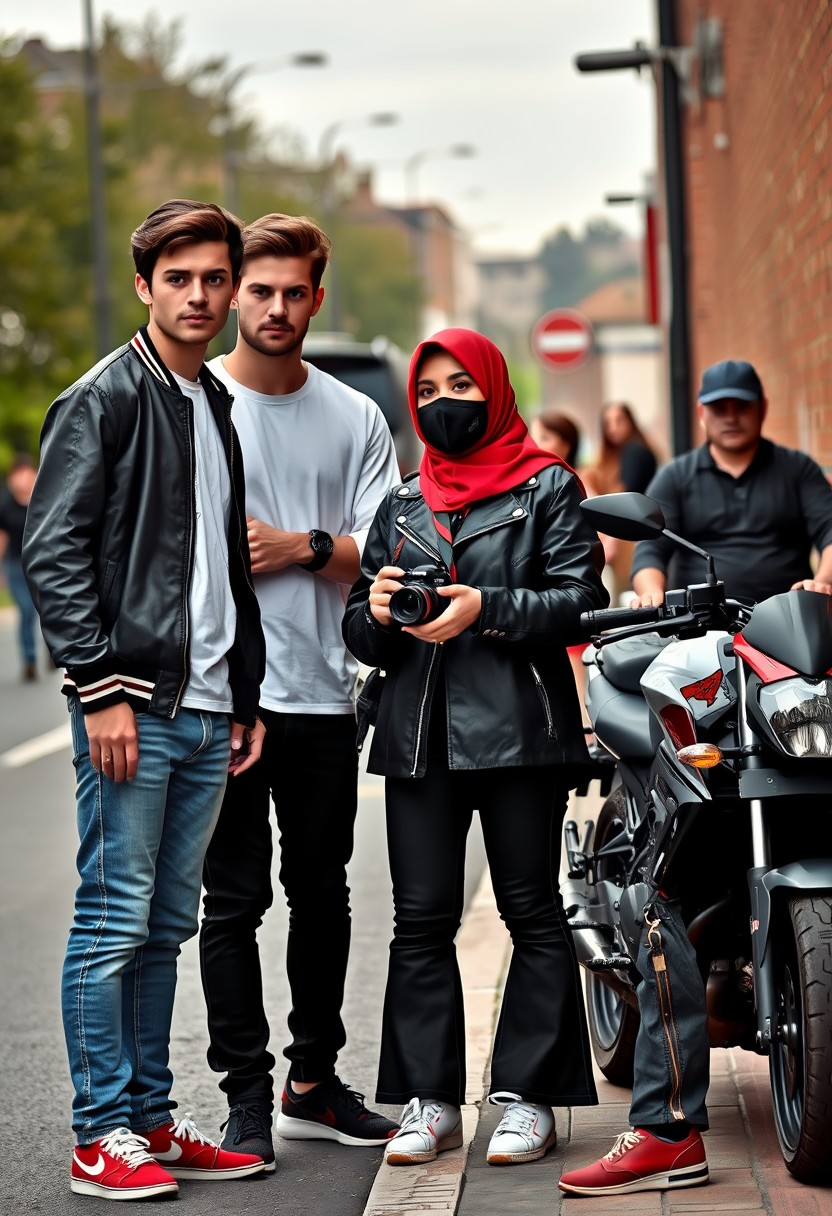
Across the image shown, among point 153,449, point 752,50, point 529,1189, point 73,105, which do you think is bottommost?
point 529,1189

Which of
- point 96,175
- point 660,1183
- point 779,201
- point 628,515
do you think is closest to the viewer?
point 628,515

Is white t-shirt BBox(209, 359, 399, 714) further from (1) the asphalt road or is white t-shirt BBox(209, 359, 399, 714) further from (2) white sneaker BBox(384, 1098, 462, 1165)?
(1) the asphalt road

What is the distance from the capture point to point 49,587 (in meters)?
4.09

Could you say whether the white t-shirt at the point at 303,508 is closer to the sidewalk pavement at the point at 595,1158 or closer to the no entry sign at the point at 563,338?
the sidewalk pavement at the point at 595,1158

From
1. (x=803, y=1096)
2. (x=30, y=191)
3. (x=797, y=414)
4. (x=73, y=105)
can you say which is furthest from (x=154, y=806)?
(x=73, y=105)

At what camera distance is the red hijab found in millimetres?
4371

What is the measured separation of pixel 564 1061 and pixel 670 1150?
40 cm

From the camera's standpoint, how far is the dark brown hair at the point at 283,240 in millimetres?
4562

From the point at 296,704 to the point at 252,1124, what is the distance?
972 mm

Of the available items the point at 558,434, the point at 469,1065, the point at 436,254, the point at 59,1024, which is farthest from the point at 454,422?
the point at 436,254

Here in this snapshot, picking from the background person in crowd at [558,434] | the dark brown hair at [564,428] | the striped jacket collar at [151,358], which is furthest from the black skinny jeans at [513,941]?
the dark brown hair at [564,428]

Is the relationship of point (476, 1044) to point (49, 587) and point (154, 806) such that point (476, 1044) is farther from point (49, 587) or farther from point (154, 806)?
point (49, 587)

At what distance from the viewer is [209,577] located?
170 inches

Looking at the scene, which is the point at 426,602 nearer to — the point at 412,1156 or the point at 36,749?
the point at 412,1156
